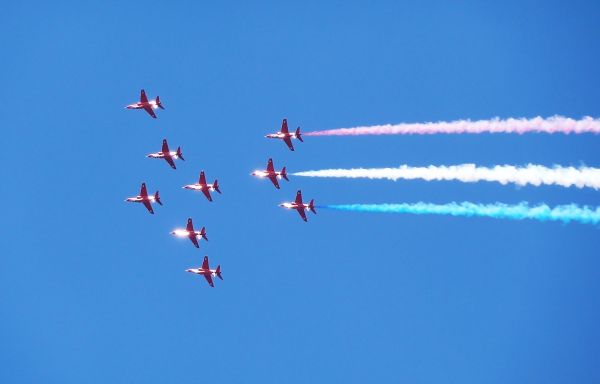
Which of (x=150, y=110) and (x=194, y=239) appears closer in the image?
(x=150, y=110)

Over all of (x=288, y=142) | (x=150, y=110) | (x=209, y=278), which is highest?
(x=288, y=142)

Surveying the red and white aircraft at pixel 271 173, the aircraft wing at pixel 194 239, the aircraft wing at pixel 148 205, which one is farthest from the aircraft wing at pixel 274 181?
the aircraft wing at pixel 148 205

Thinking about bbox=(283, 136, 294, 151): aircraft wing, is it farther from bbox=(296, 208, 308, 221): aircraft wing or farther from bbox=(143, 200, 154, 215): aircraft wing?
bbox=(143, 200, 154, 215): aircraft wing

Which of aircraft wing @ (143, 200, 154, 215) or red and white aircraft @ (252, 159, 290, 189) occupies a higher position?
red and white aircraft @ (252, 159, 290, 189)

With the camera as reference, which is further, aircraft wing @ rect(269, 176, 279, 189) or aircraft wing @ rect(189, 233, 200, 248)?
aircraft wing @ rect(189, 233, 200, 248)

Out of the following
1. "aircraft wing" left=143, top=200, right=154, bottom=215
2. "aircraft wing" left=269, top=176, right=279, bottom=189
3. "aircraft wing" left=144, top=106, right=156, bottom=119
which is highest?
"aircraft wing" left=144, top=106, right=156, bottom=119

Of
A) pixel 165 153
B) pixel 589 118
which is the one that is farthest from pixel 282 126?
pixel 589 118

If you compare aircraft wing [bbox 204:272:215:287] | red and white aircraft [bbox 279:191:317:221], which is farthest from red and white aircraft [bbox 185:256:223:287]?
red and white aircraft [bbox 279:191:317:221]

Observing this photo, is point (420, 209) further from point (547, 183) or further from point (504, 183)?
point (547, 183)

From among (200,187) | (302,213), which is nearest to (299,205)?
(302,213)

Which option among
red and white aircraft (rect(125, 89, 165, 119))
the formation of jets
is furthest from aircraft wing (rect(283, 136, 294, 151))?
red and white aircraft (rect(125, 89, 165, 119))

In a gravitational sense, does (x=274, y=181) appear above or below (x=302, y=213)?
above

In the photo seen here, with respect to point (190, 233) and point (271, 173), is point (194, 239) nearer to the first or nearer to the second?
point (190, 233)

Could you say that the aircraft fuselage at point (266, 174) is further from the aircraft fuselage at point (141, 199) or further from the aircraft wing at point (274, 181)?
the aircraft fuselage at point (141, 199)
